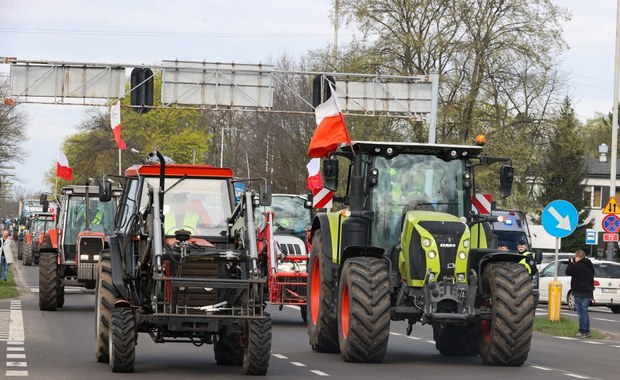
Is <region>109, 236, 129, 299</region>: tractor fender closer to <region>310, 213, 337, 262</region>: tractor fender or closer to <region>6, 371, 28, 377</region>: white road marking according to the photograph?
<region>6, 371, 28, 377</region>: white road marking

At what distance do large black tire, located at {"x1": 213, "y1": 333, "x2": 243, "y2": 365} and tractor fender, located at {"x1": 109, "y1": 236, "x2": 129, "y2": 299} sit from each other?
1582mm

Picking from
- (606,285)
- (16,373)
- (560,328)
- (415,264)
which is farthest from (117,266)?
(606,285)

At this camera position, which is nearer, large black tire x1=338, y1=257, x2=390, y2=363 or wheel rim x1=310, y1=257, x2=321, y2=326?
large black tire x1=338, y1=257, x2=390, y2=363

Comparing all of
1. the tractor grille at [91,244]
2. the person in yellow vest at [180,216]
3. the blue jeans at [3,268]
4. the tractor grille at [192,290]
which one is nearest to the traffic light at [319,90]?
the blue jeans at [3,268]

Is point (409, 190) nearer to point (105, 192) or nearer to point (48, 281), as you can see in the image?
point (105, 192)

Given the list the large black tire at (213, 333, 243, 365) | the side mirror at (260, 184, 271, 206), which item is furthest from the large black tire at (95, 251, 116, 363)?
the side mirror at (260, 184, 271, 206)

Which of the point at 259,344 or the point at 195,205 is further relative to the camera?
the point at 195,205

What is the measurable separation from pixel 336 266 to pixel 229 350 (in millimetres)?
2558

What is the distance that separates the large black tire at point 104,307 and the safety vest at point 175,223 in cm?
87

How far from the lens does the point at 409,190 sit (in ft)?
62.6

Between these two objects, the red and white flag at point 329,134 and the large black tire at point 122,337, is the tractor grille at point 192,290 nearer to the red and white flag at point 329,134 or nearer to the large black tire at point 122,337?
the large black tire at point 122,337

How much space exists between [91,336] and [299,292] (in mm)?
4854

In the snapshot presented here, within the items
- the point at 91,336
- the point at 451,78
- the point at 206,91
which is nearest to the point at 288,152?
the point at 451,78

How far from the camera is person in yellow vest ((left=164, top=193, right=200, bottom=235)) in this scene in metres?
17.1
